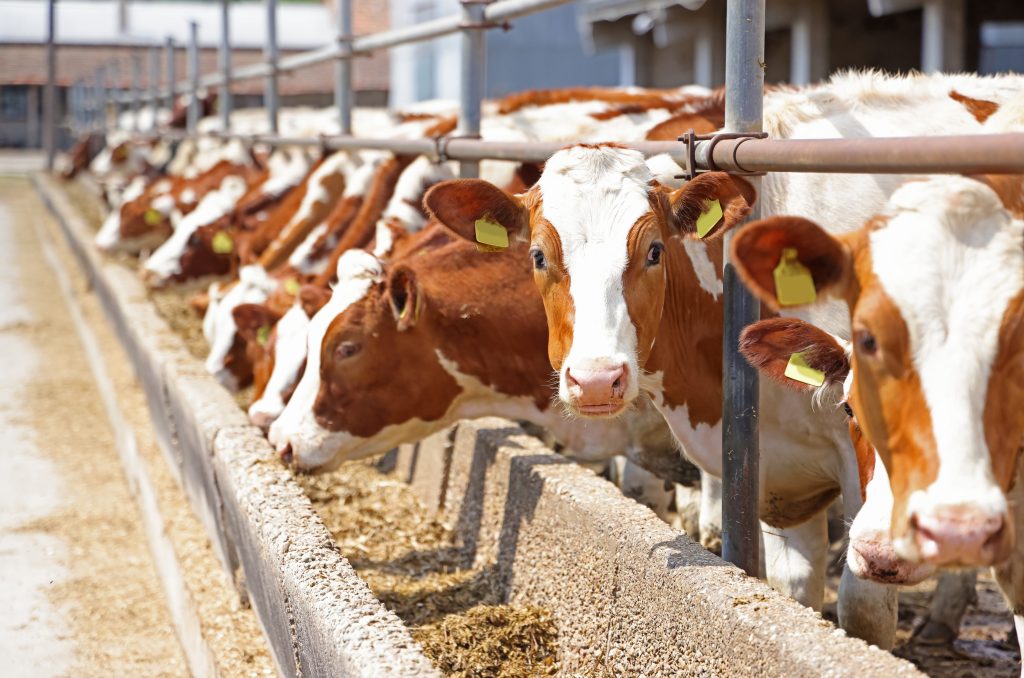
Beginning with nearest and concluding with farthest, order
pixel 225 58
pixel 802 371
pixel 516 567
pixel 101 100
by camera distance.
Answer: pixel 802 371 → pixel 516 567 → pixel 225 58 → pixel 101 100

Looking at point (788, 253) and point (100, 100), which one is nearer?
point (788, 253)

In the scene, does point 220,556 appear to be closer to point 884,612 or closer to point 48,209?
point 884,612

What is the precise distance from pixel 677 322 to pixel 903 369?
1.62 metres

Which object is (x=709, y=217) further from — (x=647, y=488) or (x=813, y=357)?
(x=647, y=488)

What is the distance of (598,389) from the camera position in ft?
9.46

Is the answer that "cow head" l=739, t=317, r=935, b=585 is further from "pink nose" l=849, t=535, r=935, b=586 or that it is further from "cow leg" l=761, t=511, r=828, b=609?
"cow leg" l=761, t=511, r=828, b=609

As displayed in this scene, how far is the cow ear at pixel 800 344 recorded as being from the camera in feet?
8.93

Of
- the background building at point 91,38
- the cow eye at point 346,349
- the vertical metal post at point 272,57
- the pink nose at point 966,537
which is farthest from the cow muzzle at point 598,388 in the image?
the background building at point 91,38

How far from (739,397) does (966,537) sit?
1.35 meters

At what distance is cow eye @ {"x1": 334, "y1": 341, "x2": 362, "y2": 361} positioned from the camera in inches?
170

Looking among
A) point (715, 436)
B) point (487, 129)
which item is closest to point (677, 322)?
point (715, 436)

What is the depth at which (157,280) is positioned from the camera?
8.88 meters

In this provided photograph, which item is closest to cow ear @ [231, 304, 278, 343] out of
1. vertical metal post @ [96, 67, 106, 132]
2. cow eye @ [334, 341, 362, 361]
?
cow eye @ [334, 341, 362, 361]

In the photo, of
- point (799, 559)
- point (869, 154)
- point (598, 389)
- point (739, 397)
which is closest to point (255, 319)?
point (799, 559)
